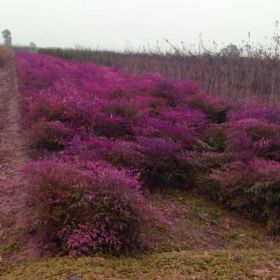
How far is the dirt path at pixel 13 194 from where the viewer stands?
15.5ft

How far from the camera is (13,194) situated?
20.0 ft

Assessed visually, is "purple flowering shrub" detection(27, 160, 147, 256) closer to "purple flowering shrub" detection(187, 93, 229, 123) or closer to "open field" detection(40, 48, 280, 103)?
"purple flowering shrub" detection(187, 93, 229, 123)

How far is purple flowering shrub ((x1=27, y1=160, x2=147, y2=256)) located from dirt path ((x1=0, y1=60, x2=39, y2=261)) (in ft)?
0.93

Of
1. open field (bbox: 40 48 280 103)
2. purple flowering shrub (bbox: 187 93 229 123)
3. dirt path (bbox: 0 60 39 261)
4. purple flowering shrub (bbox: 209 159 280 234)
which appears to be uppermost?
open field (bbox: 40 48 280 103)

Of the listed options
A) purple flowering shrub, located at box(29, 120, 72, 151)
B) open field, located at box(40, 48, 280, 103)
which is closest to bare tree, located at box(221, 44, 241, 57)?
open field, located at box(40, 48, 280, 103)

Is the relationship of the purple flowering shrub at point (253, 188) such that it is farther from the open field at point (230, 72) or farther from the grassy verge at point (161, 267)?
the open field at point (230, 72)

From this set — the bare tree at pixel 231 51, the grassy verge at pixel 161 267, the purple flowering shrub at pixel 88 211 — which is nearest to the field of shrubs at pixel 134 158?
the purple flowering shrub at pixel 88 211

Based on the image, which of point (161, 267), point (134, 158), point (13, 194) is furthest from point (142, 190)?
point (161, 267)

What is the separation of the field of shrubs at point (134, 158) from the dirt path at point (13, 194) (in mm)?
264

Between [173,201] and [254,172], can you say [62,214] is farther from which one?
[254,172]

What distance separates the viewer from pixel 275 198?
217 inches

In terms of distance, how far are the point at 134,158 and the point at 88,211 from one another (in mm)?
2135

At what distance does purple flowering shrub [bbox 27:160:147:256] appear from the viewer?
14.2 feet

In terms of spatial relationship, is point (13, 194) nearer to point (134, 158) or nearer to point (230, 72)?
point (134, 158)
